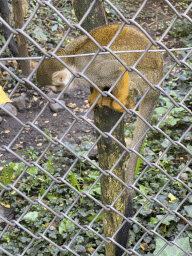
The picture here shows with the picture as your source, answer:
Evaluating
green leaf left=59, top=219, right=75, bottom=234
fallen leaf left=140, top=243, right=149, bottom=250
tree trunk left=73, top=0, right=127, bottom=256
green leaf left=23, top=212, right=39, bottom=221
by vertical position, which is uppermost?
tree trunk left=73, top=0, right=127, bottom=256

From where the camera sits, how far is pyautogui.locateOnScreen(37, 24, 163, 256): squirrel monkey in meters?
2.11

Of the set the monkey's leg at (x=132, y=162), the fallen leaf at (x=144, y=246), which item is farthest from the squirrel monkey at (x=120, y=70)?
the fallen leaf at (x=144, y=246)

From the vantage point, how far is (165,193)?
277 centimetres

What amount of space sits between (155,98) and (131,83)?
0.28 metres

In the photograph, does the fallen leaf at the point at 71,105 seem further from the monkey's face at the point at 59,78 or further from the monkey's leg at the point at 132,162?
the monkey's leg at the point at 132,162

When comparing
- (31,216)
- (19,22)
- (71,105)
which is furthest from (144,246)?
(19,22)

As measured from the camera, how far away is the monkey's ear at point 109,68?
2414 mm

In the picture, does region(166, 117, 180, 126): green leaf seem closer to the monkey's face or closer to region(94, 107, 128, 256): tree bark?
the monkey's face

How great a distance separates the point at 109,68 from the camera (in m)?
2.45

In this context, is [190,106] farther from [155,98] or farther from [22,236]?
[22,236]

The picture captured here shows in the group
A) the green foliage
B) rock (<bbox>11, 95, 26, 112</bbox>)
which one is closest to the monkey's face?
the green foliage

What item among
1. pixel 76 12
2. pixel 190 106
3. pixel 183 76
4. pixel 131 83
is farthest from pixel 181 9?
pixel 76 12

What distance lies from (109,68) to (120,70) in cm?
11

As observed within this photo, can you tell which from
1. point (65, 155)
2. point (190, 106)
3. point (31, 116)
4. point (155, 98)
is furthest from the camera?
point (31, 116)
